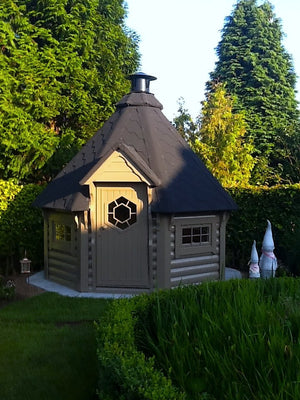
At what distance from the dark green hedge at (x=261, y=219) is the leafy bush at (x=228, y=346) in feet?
26.5

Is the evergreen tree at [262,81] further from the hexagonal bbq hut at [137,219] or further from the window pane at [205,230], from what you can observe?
the hexagonal bbq hut at [137,219]

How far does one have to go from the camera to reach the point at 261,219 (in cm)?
1302

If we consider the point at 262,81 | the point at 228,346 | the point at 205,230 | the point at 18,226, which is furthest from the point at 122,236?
the point at 262,81

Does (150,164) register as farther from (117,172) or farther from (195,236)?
(195,236)

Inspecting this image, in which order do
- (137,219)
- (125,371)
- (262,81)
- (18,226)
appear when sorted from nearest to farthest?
(125,371), (137,219), (18,226), (262,81)

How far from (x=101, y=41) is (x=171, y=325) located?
53.2 feet

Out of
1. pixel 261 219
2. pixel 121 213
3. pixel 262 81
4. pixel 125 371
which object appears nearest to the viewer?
pixel 125 371

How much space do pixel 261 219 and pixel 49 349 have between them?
345 inches

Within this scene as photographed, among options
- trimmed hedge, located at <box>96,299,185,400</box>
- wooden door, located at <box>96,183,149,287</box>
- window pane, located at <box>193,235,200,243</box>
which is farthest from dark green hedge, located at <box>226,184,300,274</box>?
trimmed hedge, located at <box>96,299,185,400</box>

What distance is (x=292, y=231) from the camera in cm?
1254

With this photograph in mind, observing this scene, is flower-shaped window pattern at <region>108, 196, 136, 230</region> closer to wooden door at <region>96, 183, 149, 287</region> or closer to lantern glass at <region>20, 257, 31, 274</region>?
wooden door at <region>96, 183, 149, 287</region>

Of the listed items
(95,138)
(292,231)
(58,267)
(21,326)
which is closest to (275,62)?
(292,231)

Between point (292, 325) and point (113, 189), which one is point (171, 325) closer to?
→ point (292, 325)

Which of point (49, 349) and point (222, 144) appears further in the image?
point (222, 144)
